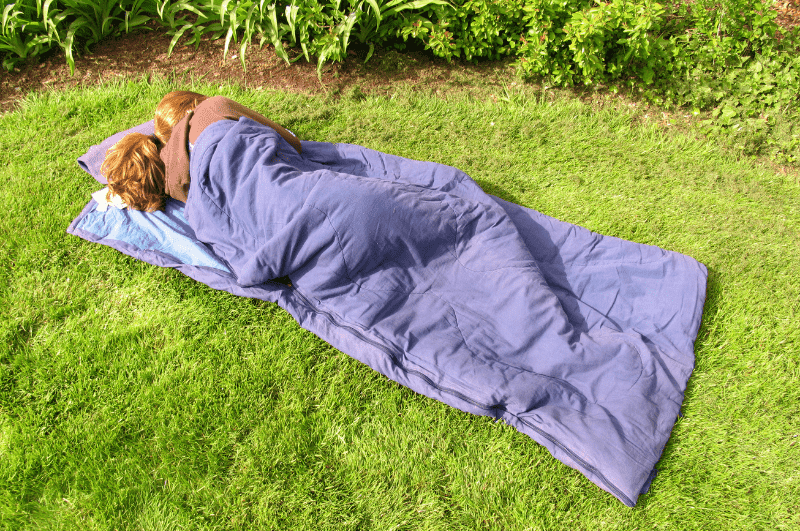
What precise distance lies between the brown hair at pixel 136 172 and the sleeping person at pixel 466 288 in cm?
1

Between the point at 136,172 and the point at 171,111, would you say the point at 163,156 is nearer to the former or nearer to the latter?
the point at 136,172

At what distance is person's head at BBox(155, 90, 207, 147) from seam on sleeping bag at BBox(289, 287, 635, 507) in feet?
5.07

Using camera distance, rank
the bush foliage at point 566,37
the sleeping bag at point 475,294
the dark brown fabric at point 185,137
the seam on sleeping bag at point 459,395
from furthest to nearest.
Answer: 1. the bush foliage at point 566,37
2. the dark brown fabric at point 185,137
3. the sleeping bag at point 475,294
4. the seam on sleeping bag at point 459,395

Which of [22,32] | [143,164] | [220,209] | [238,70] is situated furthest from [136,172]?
[22,32]

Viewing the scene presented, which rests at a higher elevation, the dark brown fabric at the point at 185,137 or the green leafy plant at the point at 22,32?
the green leafy plant at the point at 22,32

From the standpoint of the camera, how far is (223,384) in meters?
2.58

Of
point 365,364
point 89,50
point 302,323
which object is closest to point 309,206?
point 302,323

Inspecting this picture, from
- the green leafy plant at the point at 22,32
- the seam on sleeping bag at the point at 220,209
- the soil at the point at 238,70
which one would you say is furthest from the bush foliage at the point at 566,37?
the seam on sleeping bag at the point at 220,209

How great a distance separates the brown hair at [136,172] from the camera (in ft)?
10.3

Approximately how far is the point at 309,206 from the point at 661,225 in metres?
2.37

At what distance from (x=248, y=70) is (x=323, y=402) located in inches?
135

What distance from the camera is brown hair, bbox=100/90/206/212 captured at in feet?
10.3

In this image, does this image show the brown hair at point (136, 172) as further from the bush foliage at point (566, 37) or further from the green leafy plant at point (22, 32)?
the green leafy plant at point (22, 32)

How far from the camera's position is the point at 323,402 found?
2.51 meters
